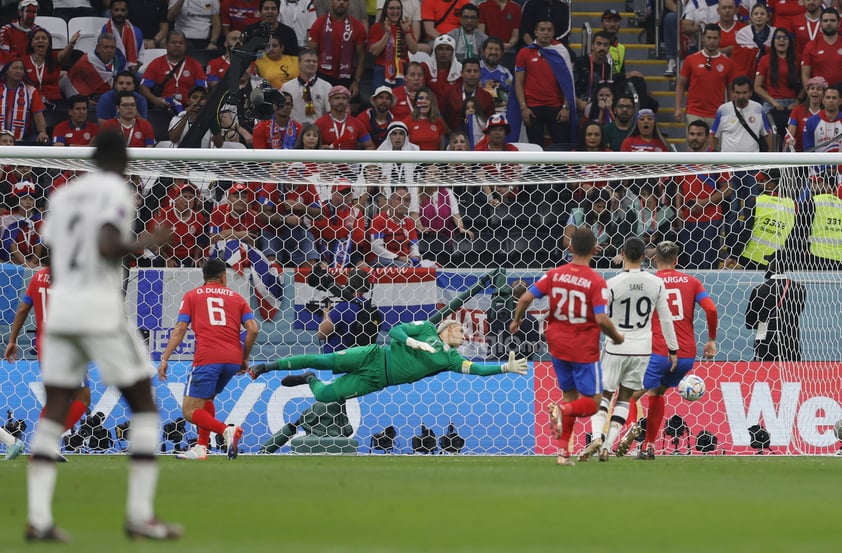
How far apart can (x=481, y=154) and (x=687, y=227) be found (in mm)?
2801

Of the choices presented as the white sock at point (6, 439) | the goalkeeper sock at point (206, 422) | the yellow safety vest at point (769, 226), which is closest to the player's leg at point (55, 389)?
the white sock at point (6, 439)

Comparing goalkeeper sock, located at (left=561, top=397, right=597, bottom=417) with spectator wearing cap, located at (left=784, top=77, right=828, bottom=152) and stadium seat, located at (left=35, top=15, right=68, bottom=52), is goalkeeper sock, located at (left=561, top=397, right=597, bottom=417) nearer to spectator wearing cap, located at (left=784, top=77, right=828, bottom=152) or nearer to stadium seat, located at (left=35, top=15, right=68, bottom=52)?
spectator wearing cap, located at (left=784, top=77, right=828, bottom=152)

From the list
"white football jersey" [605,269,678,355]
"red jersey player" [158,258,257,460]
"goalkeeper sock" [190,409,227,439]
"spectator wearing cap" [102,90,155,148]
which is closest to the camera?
"goalkeeper sock" [190,409,227,439]

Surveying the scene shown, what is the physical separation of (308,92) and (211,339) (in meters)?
6.97

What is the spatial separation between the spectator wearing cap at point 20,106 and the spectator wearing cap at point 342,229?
513cm

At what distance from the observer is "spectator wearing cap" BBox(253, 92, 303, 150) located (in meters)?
18.5

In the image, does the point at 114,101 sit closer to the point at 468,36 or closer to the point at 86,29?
the point at 86,29

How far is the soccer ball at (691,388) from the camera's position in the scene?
44.7ft

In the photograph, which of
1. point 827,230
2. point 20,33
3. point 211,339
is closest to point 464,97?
point 827,230

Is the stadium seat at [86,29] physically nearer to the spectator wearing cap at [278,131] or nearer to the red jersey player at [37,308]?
the spectator wearing cap at [278,131]

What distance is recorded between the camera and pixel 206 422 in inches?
508

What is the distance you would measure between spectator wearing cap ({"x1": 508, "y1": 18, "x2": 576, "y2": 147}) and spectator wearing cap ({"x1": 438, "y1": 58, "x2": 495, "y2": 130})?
0.52 metres

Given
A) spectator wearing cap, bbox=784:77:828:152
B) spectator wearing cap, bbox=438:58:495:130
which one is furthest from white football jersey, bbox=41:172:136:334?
spectator wearing cap, bbox=784:77:828:152

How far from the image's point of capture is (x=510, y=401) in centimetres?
1469
